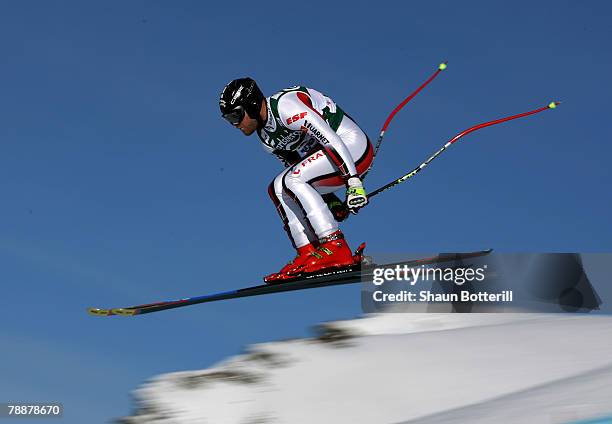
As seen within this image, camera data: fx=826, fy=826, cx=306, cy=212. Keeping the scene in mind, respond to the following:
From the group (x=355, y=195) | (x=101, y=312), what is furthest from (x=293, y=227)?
(x=101, y=312)

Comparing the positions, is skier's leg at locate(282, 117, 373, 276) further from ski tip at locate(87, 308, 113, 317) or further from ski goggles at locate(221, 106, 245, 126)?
ski tip at locate(87, 308, 113, 317)

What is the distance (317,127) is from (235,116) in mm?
1090

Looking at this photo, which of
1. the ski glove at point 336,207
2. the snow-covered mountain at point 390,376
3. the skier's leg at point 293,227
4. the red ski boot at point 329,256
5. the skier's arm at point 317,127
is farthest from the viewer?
the ski glove at point 336,207

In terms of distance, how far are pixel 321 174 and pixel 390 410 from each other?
3.93m

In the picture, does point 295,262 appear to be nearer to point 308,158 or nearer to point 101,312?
point 308,158

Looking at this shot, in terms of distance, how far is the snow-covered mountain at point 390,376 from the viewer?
7.88 meters

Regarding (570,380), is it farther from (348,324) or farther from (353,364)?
(348,324)

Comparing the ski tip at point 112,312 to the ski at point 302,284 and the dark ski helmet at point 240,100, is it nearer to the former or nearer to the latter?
the ski at point 302,284

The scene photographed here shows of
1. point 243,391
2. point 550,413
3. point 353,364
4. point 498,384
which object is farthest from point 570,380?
point 243,391

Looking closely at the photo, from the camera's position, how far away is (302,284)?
35.7 feet

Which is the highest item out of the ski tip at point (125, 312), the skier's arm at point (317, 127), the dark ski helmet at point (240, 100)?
the dark ski helmet at point (240, 100)

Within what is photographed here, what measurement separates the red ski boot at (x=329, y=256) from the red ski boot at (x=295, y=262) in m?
0.08

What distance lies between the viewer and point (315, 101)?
36.3 ft

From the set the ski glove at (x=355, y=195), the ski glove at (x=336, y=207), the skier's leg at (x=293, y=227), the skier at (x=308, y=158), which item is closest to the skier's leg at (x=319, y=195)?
the skier at (x=308, y=158)
